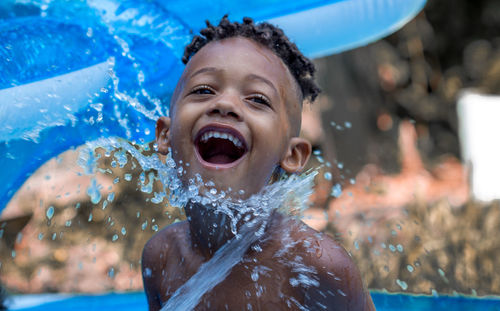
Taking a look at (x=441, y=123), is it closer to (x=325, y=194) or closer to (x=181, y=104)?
(x=325, y=194)

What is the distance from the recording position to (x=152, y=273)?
193 cm

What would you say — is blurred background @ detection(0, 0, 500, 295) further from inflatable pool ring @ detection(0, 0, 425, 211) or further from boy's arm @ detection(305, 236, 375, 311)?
boy's arm @ detection(305, 236, 375, 311)

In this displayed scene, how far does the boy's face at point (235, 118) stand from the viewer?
A: 1505 mm

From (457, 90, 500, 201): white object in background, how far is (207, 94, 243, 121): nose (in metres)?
4.31

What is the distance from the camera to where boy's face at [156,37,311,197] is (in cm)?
150

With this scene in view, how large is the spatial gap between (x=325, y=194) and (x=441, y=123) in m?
1.88

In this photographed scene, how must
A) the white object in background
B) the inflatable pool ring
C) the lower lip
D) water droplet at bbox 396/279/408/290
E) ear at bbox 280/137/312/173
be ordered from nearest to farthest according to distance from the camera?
the lower lip
ear at bbox 280/137/312/173
the inflatable pool ring
water droplet at bbox 396/279/408/290
the white object in background

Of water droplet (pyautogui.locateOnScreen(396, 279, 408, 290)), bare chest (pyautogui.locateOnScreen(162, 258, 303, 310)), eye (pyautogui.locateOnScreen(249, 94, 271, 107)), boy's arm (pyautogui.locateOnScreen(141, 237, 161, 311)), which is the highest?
eye (pyautogui.locateOnScreen(249, 94, 271, 107))

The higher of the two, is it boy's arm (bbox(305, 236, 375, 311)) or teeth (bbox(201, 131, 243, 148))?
teeth (bbox(201, 131, 243, 148))

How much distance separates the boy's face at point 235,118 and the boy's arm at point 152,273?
46 centimetres

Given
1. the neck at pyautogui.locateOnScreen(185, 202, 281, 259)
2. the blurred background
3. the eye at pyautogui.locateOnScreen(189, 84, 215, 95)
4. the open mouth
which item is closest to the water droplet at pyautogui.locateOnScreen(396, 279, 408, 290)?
the blurred background

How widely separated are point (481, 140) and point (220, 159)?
4.73 m

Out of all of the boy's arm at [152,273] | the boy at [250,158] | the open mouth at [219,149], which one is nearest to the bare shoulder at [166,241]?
the boy's arm at [152,273]

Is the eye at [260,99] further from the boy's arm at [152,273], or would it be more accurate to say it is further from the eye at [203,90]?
the boy's arm at [152,273]
